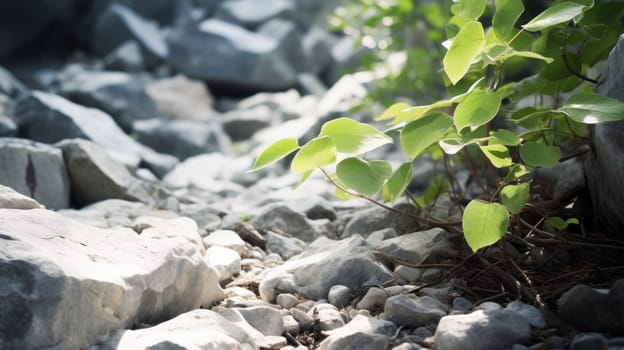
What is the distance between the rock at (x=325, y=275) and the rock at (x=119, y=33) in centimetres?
498

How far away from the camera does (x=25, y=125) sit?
2939 mm

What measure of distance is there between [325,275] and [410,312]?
291 millimetres

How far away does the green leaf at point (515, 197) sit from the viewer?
4.15 feet

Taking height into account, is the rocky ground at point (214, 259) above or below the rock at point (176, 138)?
above

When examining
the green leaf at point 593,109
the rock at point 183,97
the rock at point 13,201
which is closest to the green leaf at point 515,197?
the green leaf at point 593,109

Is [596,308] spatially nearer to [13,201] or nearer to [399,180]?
[399,180]

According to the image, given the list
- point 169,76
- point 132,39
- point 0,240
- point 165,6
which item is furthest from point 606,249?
point 165,6

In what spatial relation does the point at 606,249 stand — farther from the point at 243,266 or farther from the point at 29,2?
the point at 29,2

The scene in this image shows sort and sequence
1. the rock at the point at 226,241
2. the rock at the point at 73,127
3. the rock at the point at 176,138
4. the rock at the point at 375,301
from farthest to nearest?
the rock at the point at 176,138
the rock at the point at 73,127
the rock at the point at 226,241
the rock at the point at 375,301

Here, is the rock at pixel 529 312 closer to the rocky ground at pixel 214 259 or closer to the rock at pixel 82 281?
the rocky ground at pixel 214 259

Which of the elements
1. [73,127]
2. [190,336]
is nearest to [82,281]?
[190,336]

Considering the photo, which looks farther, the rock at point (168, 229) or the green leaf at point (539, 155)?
the rock at point (168, 229)

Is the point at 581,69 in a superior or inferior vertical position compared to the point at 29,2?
superior

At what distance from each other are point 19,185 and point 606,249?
1618mm
